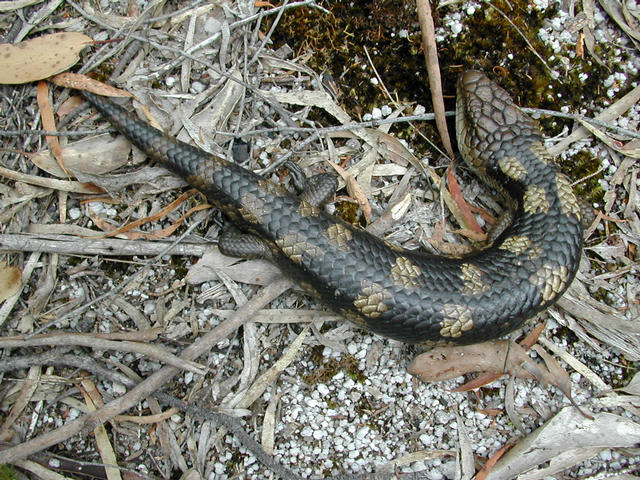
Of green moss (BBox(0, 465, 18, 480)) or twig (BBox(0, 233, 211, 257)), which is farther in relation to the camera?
twig (BBox(0, 233, 211, 257))

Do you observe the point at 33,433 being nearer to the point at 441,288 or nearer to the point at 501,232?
the point at 441,288

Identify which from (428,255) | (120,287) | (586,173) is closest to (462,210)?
(428,255)

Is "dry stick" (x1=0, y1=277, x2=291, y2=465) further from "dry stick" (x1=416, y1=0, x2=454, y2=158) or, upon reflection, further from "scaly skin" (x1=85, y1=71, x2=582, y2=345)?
"dry stick" (x1=416, y1=0, x2=454, y2=158)

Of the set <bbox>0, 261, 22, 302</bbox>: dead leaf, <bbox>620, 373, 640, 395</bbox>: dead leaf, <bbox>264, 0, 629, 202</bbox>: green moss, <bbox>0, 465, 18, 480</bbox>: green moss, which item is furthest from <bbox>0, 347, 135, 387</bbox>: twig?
<bbox>620, 373, 640, 395</bbox>: dead leaf

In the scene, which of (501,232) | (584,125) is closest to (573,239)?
(501,232)

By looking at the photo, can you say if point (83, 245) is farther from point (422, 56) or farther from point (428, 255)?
point (422, 56)

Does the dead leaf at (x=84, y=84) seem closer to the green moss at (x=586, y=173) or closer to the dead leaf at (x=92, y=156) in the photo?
the dead leaf at (x=92, y=156)
